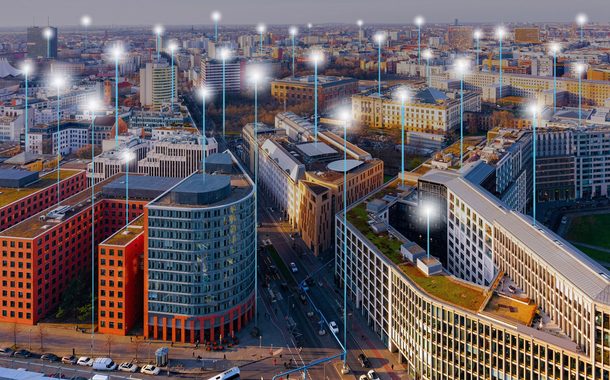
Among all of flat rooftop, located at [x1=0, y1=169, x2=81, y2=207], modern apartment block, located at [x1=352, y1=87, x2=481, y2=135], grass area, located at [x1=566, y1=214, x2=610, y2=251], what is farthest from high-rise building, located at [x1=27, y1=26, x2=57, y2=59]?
grass area, located at [x1=566, y1=214, x2=610, y2=251]

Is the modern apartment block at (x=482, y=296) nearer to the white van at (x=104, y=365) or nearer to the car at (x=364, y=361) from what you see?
the car at (x=364, y=361)

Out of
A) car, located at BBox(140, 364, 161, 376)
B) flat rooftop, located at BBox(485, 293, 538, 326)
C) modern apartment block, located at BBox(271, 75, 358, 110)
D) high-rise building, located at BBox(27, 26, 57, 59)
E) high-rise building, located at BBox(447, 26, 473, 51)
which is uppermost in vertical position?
high-rise building, located at BBox(447, 26, 473, 51)

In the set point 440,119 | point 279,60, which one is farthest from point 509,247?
point 279,60

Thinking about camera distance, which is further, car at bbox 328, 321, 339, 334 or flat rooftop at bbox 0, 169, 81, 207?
flat rooftop at bbox 0, 169, 81, 207

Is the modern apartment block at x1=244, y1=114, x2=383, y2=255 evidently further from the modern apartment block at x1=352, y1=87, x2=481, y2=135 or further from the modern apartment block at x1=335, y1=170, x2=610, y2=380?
the modern apartment block at x1=352, y1=87, x2=481, y2=135

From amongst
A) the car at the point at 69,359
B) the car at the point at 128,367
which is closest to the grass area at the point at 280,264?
the car at the point at 128,367

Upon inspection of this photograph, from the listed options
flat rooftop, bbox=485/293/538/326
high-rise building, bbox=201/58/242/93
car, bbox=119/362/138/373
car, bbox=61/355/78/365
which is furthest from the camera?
high-rise building, bbox=201/58/242/93

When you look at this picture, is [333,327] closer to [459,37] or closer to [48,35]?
[48,35]
